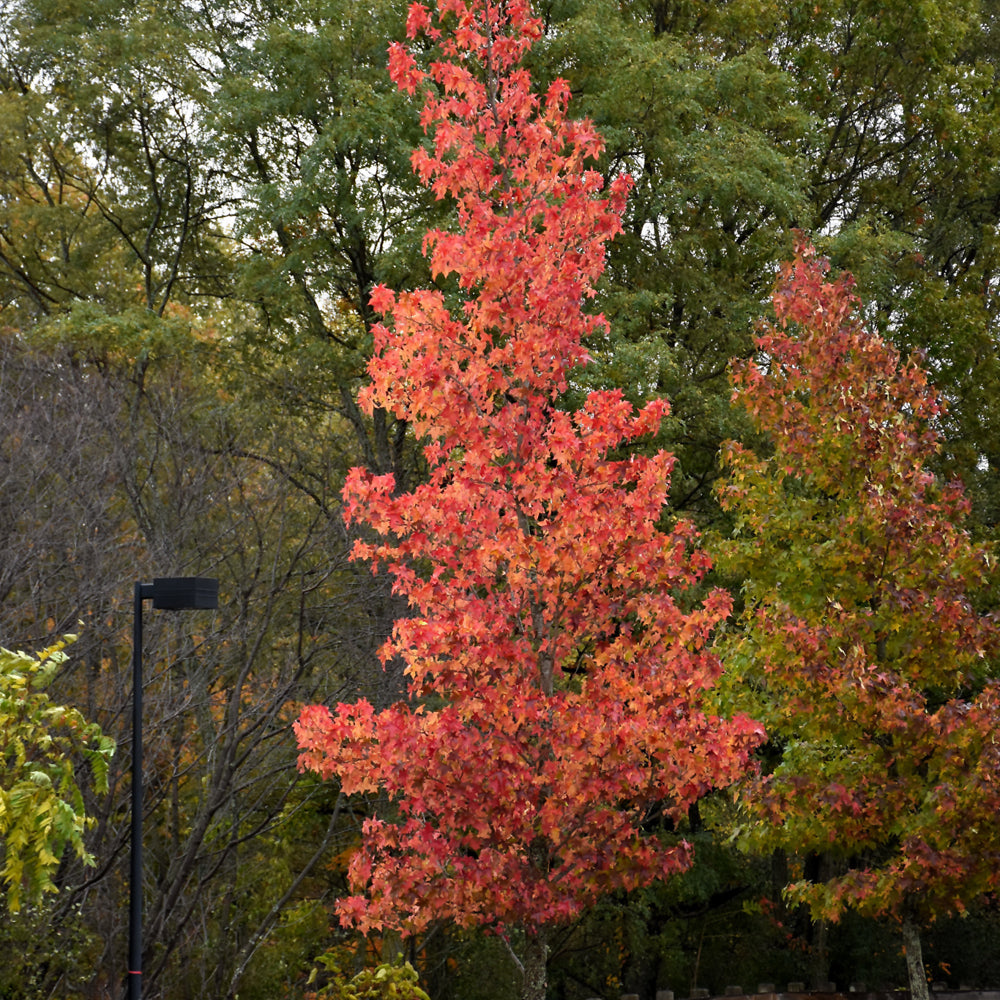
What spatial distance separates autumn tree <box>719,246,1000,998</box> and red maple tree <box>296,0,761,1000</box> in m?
2.14

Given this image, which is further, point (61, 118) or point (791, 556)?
point (61, 118)

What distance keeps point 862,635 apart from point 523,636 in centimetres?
366

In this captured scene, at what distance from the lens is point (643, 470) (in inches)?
382

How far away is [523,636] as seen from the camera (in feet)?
32.6

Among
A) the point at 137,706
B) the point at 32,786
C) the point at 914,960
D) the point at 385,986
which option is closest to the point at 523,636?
the point at 137,706

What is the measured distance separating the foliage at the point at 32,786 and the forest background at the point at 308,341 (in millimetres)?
5485

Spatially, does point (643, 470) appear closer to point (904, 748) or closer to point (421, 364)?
point (421, 364)

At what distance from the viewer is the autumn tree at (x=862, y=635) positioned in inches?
439

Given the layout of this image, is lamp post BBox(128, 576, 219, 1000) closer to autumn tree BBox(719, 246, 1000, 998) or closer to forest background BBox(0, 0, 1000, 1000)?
forest background BBox(0, 0, 1000, 1000)

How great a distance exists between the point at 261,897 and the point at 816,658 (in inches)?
396

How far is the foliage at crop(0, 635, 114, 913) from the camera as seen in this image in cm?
683

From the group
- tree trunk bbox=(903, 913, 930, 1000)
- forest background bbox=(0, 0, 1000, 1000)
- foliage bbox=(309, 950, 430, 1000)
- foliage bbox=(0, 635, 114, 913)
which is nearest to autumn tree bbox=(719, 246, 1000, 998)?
tree trunk bbox=(903, 913, 930, 1000)

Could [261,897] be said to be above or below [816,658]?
below

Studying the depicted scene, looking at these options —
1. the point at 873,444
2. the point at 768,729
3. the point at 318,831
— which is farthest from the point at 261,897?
the point at 873,444
